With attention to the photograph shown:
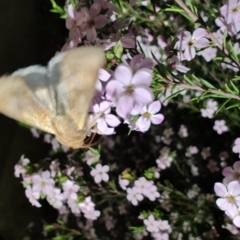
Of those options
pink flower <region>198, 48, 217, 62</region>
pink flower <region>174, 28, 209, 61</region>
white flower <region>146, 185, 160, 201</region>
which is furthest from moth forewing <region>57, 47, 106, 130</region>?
pink flower <region>198, 48, 217, 62</region>

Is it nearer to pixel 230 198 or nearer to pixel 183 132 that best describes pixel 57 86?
pixel 230 198

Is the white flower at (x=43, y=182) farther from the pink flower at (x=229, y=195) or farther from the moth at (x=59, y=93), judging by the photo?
the pink flower at (x=229, y=195)

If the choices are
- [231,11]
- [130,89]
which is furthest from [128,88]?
[231,11]

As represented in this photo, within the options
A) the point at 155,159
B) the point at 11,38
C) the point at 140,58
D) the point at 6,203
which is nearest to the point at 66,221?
the point at 6,203

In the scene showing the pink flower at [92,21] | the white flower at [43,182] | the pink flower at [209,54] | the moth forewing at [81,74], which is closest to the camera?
the moth forewing at [81,74]

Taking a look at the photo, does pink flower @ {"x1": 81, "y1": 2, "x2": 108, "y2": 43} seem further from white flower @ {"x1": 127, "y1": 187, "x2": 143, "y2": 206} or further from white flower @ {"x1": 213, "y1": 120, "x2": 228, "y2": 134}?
white flower @ {"x1": 213, "y1": 120, "x2": 228, "y2": 134}

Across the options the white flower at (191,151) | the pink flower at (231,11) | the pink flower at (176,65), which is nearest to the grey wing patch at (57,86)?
the pink flower at (176,65)

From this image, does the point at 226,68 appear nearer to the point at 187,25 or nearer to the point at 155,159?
the point at 187,25

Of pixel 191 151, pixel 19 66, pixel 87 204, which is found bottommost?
pixel 191 151
